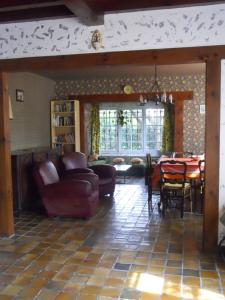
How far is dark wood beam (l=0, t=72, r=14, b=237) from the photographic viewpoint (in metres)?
3.96

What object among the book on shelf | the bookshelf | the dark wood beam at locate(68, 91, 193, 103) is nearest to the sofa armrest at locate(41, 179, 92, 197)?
the bookshelf

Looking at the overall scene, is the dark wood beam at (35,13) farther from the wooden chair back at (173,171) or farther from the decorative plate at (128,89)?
the decorative plate at (128,89)

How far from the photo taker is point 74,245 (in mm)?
3748

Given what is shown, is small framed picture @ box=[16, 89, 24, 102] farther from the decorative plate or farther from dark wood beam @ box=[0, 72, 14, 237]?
the decorative plate

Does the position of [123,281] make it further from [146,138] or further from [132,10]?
[146,138]

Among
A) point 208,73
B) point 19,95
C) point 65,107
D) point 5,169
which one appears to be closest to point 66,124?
point 65,107

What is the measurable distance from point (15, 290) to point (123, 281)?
37.0 inches

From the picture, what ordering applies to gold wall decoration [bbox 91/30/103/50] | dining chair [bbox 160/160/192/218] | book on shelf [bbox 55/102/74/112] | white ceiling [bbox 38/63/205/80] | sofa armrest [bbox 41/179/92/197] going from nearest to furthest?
gold wall decoration [bbox 91/30/103/50] < sofa armrest [bbox 41/179/92/197] < dining chair [bbox 160/160/192/218] < white ceiling [bbox 38/63/205/80] < book on shelf [bbox 55/102/74/112]

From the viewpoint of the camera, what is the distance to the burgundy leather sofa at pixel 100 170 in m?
5.96

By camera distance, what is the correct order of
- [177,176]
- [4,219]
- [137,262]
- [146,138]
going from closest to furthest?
[137,262]
[4,219]
[177,176]
[146,138]

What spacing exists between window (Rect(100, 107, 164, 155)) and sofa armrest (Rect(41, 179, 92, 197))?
191 inches

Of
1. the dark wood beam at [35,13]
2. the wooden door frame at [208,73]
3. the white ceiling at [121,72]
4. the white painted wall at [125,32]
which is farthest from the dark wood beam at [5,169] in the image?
the white ceiling at [121,72]

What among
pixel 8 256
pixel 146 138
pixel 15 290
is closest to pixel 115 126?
pixel 146 138

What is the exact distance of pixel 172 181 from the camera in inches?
201
